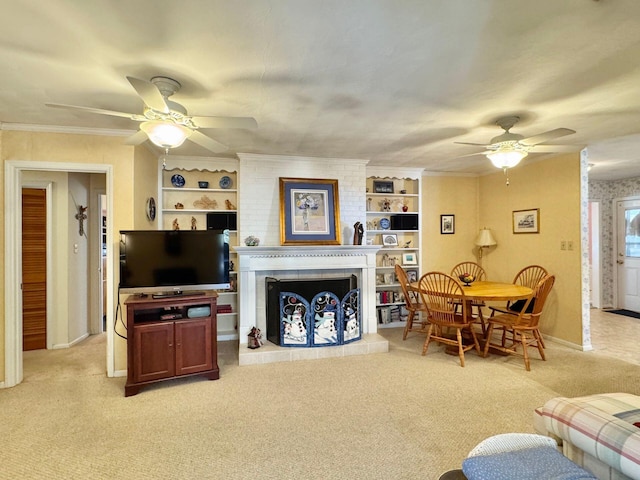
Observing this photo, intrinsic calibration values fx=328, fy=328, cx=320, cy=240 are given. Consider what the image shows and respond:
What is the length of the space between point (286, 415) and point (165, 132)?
2.22 m

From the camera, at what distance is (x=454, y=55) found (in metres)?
1.87

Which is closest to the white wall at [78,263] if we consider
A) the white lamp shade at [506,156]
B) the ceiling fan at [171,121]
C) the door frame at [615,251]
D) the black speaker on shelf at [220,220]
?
the black speaker on shelf at [220,220]

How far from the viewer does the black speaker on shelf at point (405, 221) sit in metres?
4.99

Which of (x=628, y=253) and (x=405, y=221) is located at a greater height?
(x=405, y=221)

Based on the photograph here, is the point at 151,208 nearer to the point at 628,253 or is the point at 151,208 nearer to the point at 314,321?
the point at 314,321

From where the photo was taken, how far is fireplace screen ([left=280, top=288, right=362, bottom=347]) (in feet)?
12.4

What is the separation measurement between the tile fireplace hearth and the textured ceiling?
1513 millimetres

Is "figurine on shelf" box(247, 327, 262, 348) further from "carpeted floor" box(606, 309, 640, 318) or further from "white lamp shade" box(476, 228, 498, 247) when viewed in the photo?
"carpeted floor" box(606, 309, 640, 318)

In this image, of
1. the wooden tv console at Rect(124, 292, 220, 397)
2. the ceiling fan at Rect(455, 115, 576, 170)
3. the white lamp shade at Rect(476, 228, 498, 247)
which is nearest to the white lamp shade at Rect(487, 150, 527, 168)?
the ceiling fan at Rect(455, 115, 576, 170)

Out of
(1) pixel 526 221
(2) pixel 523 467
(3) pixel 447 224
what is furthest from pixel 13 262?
(1) pixel 526 221

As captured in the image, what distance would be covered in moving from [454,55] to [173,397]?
325 cm

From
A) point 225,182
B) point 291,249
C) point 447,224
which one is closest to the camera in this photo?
point 291,249

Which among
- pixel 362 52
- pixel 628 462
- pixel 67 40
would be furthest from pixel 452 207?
pixel 67 40

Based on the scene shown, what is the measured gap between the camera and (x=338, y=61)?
1925 mm
